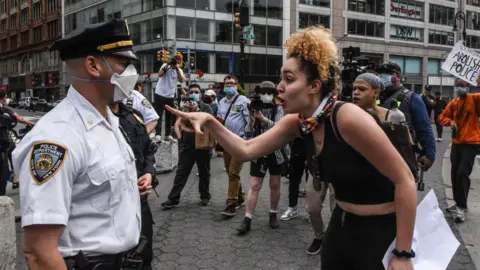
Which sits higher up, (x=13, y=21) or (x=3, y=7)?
(x=3, y=7)

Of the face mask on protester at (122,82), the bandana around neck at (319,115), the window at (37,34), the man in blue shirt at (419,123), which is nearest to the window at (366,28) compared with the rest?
the man in blue shirt at (419,123)

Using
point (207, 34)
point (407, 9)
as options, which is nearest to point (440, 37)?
point (407, 9)

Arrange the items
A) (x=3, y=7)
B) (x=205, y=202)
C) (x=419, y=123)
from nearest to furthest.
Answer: (x=419, y=123) → (x=205, y=202) → (x=3, y=7)

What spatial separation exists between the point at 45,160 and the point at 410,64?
5732 cm

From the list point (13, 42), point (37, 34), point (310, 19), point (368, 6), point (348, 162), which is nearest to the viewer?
point (348, 162)

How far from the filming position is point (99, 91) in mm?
2105

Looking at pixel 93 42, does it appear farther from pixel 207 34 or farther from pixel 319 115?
pixel 207 34

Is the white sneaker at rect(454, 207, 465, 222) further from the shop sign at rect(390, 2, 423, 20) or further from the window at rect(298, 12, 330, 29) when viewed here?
the shop sign at rect(390, 2, 423, 20)

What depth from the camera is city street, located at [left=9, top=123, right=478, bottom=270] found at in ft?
15.4

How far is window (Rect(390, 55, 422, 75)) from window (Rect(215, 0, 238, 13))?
68.3 feet

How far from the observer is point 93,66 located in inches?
81.4

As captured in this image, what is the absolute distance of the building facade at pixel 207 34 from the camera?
41906 millimetres

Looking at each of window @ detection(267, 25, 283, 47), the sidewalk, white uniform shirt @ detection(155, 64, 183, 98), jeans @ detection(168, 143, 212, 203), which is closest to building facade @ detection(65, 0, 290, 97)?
window @ detection(267, 25, 283, 47)

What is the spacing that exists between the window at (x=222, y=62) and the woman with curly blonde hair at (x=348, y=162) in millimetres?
41888
